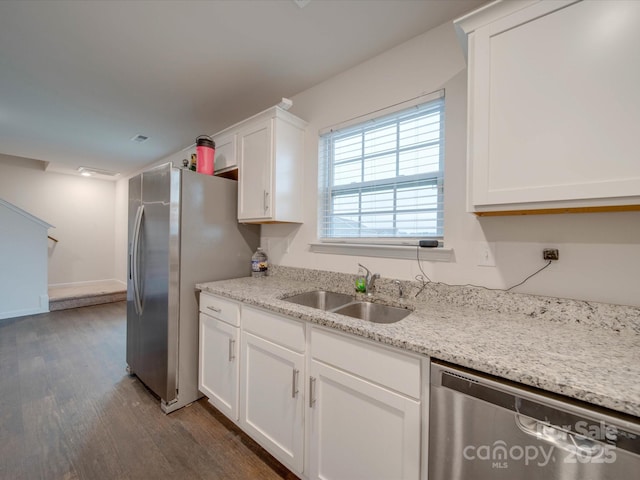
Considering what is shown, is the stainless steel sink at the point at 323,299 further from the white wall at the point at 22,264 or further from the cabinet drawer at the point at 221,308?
the white wall at the point at 22,264

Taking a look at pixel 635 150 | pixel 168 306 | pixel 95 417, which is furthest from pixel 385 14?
pixel 95 417

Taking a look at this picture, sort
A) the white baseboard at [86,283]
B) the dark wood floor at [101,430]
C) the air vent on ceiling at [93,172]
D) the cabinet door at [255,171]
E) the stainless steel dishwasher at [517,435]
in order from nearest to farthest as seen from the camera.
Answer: the stainless steel dishwasher at [517,435], the dark wood floor at [101,430], the cabinet door at [255,171], the air vent on ceiling at [93,172], the white baseboard at [86,283]

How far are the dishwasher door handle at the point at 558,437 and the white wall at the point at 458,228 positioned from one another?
702 millimetres

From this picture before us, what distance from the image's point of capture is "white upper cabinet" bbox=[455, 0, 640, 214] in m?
0.89

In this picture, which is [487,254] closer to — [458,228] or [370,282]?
[458,228]

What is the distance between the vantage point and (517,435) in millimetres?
772

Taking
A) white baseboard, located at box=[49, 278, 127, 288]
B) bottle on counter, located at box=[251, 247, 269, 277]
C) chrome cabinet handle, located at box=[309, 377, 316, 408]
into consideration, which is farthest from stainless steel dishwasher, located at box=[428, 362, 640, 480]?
white baseboard, located at box=[49, 278, 127, 288]

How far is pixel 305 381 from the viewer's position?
132 centimetres

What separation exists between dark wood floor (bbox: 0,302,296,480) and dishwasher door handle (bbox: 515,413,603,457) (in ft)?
4.06

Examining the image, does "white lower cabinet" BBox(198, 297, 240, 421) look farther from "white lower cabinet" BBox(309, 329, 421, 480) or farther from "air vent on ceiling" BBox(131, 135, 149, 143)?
"air vent on ceiling" BBox(131, 135, 149, 143)

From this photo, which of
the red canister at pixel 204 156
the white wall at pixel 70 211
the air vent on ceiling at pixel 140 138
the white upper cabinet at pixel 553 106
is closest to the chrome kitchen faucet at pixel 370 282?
the white upper cabinet at pixel 553 106

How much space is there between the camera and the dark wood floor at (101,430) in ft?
4.78

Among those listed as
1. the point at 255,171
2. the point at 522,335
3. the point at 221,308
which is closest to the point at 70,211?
the point at 255,171

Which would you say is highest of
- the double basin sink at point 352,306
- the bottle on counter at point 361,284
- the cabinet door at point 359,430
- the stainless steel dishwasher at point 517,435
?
the bottle on counter at point 361,284
